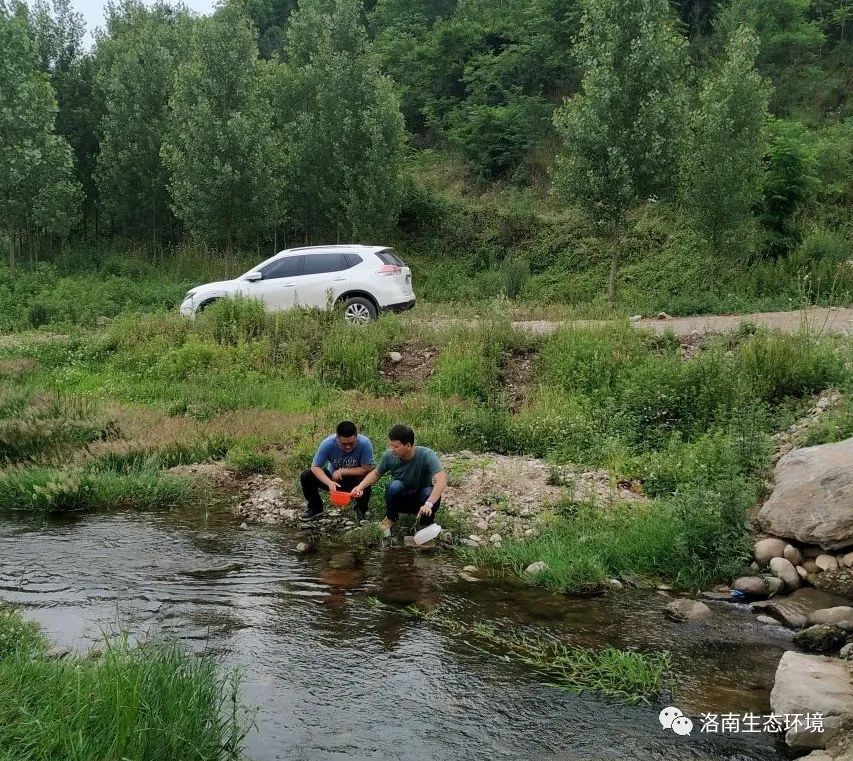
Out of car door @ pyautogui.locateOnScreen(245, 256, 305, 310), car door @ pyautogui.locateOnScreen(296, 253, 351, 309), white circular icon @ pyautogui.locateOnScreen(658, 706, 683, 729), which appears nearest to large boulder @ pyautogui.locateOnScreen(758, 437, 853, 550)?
white circular icon @ pyautogui.locateOnScreen(658, 706, 683, 729)

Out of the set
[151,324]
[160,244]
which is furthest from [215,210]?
[151,324]

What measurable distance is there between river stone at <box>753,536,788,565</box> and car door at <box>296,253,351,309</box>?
1035cm

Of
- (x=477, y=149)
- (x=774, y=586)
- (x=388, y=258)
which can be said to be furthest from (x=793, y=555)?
(x=477, y=149)

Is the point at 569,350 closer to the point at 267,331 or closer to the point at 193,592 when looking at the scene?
the point at 267,331

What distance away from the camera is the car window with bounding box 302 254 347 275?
16.5m

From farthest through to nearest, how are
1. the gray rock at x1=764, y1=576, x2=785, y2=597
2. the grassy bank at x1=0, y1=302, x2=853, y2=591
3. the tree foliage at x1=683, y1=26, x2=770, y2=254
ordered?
the tree foliage at x1=683, y1=26, x2=770, y2=254 < the grassy bank at x1=0, y1=302, x2=853, y2=591 < the gray rock at x1=764, y1=576, x2=785, y2=597

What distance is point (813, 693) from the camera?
511 cm

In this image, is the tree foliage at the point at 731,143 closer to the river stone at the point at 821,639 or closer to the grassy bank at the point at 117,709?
the river stone at the point at 821,639

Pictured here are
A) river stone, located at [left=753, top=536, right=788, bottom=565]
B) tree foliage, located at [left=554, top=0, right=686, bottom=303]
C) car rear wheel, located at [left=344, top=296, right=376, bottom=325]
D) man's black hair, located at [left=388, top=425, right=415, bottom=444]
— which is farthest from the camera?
tree foliage, located at [left=554, top=0, right=686, bottom=303]

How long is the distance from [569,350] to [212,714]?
9.86 m

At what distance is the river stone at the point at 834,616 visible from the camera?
649 centimetres

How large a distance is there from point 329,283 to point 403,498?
8.37 m

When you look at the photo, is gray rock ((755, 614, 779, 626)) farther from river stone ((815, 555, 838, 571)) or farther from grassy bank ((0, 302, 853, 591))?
river stone ((815, 555, 838, 571))

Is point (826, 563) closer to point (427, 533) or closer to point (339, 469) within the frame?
point (427, 533)
